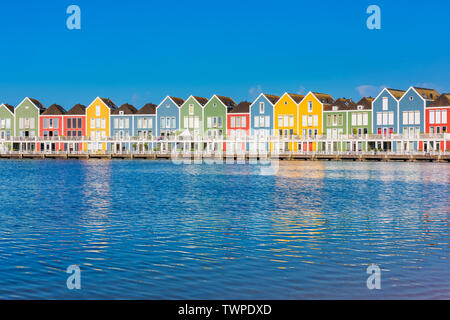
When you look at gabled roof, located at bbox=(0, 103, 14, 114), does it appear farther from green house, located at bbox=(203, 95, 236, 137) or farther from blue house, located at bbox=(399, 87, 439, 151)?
blue house, located at bbox=(399, 87, 439, 151)

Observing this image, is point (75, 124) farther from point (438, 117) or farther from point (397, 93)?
point (438, 117)

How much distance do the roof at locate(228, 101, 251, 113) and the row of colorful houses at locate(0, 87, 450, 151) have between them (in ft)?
0.59

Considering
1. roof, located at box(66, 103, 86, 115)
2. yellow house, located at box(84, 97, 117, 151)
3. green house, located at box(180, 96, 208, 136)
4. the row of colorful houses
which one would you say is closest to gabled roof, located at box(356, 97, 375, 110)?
the row of colorful houses

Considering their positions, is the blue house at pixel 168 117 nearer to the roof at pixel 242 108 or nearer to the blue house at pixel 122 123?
the blue house at pixel 122 123

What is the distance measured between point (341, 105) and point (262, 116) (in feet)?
45.6

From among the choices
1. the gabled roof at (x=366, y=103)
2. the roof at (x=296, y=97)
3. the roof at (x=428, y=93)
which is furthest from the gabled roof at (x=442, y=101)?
Result: the roof at (x=296, y=97)

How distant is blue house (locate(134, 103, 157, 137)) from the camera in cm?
11862

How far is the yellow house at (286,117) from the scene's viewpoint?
108 metres

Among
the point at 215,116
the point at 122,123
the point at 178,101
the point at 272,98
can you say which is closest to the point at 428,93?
the point at 272,98

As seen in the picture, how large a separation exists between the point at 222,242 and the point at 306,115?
3586 inches

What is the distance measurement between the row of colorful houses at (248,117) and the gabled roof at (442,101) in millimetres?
147

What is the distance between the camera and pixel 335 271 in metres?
14.3

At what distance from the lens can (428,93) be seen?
10262 centimetres
